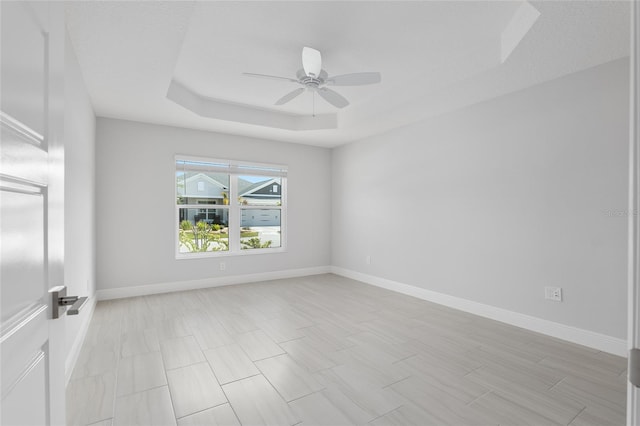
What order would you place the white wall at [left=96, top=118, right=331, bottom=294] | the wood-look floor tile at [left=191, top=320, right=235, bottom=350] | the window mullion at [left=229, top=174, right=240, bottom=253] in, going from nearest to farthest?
the wood-look floor tile at [left=191, top=320, right=235, bottom=350]
the white wall at [left=96, top=118, right=331, bottom=294]
the window mullion at [left=229, top=174, right=240, bottom=253]

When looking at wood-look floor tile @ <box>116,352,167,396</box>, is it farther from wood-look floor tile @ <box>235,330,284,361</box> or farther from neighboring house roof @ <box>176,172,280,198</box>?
neighboring house roof @ <box>176,172,280,198</box>

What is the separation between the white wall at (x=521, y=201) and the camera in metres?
2.72

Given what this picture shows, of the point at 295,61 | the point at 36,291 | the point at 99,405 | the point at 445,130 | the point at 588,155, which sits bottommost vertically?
the point at 99,405

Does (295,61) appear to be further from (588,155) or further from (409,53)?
(588,155)

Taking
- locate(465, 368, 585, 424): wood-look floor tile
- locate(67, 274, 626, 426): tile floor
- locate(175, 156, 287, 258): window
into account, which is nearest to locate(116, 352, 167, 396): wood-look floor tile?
locate(67, 274, 626, 426): tile floor

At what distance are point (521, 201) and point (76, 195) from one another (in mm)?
4230

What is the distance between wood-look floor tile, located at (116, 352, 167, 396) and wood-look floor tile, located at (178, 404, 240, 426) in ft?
1.59

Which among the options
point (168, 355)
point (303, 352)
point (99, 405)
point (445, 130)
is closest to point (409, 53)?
point (445, 130)

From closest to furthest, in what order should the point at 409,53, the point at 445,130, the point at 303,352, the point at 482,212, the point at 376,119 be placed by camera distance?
the point at 303,352
the point at 409,53
the point at 482,212
the point at 445,130
the point at 376,119

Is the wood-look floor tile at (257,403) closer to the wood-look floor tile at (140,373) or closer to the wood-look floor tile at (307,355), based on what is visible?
the wood-look floor tile at (307,355)

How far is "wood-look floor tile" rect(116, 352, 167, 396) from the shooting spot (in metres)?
2.14

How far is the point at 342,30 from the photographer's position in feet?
8.44

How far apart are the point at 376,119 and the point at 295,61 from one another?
1.69m

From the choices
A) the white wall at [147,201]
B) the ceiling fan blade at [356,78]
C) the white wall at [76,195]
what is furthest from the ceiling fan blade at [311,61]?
the white wall at [147,201]
